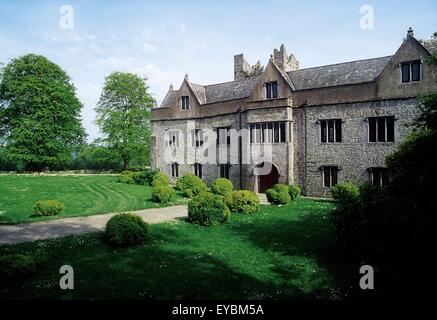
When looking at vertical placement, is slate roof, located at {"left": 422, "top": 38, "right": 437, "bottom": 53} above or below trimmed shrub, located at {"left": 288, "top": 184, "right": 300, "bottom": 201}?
above

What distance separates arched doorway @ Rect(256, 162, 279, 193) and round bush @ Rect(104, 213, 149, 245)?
57.8 ft

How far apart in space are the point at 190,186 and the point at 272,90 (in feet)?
38.0

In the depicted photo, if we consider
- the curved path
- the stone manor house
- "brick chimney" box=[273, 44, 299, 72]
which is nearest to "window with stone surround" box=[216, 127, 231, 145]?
the stone manor house

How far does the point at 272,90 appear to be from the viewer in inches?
1079

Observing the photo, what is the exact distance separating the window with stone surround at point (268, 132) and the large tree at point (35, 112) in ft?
99.4

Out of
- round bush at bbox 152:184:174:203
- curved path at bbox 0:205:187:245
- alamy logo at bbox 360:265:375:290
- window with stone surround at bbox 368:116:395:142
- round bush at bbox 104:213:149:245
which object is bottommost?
alamy logo at bbox 360:265:375:290

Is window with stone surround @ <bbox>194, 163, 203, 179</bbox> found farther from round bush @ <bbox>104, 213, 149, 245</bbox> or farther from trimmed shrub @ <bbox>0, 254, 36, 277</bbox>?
trimmed shrub @ <bbox>0, 254, 36, 277</bbox>

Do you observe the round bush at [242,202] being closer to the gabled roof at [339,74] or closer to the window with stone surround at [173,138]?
the gabled roof at [339,74]

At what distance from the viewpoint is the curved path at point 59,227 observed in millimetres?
12600

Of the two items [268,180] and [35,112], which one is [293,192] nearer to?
[268,180]

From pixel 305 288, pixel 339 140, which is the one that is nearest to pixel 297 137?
pixel 339 140

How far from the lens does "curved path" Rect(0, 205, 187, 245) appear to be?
12600 mm

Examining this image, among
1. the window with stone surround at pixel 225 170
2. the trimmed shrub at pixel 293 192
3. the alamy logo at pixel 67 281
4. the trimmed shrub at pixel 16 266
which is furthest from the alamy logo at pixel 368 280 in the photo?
the window with stone surround at pixel 225 170

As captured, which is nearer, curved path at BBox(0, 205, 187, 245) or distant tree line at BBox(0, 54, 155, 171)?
curved path at BBox(0, 205, 187, 245)
